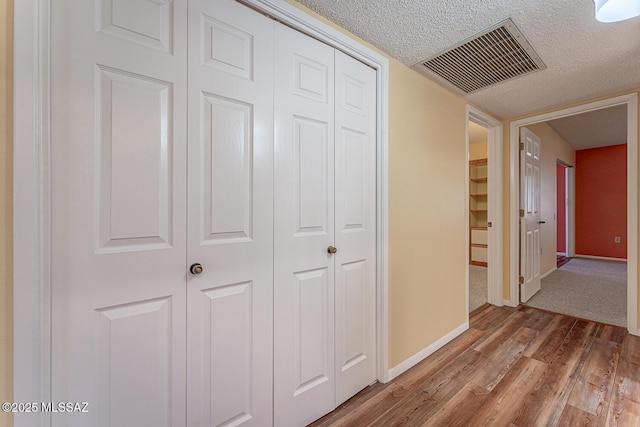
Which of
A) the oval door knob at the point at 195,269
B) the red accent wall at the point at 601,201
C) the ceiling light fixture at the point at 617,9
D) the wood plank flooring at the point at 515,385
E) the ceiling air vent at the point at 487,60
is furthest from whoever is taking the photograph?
the red accent wall at the point at 601,201

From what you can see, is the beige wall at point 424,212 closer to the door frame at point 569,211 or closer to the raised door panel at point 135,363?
the raised door panel at point 135,363

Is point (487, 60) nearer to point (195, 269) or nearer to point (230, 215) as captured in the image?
point (230, 215)

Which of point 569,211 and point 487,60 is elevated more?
point 487,60

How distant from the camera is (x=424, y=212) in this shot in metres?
2.04

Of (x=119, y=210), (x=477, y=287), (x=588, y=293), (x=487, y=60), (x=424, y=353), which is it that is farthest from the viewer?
(x=477, y=287)

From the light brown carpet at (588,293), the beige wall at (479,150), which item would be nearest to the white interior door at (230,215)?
the light brown carpet at (588,293)

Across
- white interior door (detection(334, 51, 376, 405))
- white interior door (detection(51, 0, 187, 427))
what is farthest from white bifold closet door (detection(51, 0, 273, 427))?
white interior door (detection(334, 51, 376, 405))

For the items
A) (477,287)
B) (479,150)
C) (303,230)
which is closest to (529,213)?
(477,287)

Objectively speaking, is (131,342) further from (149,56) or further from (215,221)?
(149,56)

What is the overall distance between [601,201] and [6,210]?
820cm

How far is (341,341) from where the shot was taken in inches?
60.1

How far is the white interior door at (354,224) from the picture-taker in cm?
151

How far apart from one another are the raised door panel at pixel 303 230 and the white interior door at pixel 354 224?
2.5 inches

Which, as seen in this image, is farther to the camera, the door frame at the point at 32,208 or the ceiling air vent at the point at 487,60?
the ceiling air vent at the point at 487,60
